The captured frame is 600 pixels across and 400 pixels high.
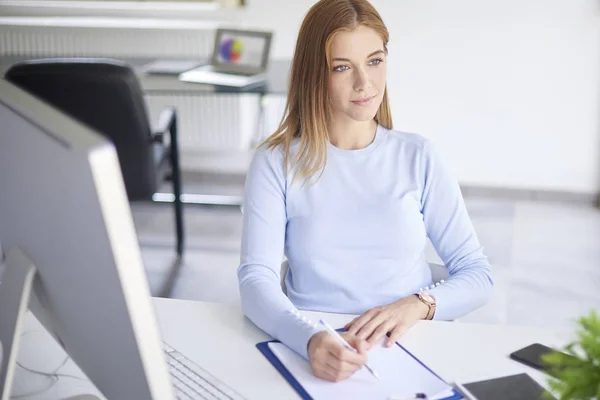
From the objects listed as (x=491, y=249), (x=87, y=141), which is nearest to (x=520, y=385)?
(x=87, y=141)

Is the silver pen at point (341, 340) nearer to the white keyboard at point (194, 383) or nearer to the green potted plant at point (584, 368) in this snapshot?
the white keyboard at point (194, 383)

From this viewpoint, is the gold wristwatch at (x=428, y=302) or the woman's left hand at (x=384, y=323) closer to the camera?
the woman's left hand at (x=384, y=323)

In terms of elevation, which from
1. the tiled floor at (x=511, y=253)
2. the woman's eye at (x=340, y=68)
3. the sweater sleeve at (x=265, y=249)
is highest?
the woman's eye at (x=340, y=68)

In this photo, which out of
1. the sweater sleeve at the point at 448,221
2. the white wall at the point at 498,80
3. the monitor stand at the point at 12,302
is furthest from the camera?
the white wall at the point at 498,80

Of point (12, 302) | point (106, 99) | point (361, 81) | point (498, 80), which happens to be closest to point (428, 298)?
point (361, 81)

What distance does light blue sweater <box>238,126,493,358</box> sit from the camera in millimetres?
1464

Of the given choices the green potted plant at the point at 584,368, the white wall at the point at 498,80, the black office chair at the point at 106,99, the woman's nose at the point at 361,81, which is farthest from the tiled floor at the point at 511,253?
the green potted plant at the point at 584,368

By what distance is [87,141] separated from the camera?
60cm

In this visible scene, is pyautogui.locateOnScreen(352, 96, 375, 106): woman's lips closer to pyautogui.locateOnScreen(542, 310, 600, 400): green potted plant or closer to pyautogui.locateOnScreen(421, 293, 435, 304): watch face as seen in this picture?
pyautogui.locateOnScreen(421, 293, 435, 304): watch face

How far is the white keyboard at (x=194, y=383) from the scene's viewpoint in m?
1.07

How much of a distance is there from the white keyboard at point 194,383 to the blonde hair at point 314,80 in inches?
18.2

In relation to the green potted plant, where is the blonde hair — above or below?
above

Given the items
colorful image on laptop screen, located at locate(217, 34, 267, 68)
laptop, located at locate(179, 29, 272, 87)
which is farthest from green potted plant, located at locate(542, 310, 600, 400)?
colorful image on laptop screen, located at locate(217, 34, 267, 68)

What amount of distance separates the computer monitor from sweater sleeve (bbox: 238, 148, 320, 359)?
0.39 meters
